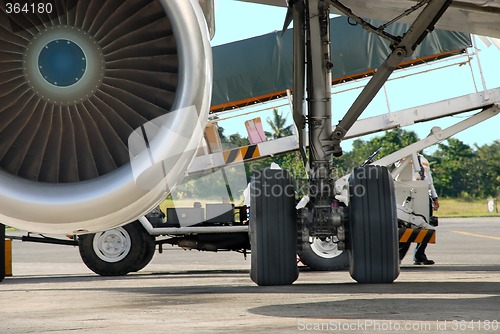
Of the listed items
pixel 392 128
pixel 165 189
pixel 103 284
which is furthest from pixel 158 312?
pixel 392 128

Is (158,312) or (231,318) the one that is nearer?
(231,318)

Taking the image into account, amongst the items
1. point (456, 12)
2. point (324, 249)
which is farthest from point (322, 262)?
point (456, 12)

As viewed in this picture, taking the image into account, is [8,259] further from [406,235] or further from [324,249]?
[406,235]

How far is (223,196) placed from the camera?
13.7 metres

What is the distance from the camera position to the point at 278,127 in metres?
15.3

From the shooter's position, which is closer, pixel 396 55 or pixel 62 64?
pixel 62 64

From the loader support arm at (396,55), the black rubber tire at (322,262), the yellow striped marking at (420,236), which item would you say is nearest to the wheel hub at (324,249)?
the black rubber tire at (322,262)

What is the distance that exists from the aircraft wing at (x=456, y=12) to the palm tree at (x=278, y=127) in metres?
5.86

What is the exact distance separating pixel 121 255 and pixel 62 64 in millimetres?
6975

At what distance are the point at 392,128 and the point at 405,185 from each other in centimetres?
132

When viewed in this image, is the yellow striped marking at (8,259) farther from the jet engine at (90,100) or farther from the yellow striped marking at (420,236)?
the jet engine at (90,100)

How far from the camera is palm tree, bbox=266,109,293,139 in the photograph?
1456 centimetres

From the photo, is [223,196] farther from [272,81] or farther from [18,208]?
A: [18,208]

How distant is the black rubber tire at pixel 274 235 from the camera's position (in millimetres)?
8461
